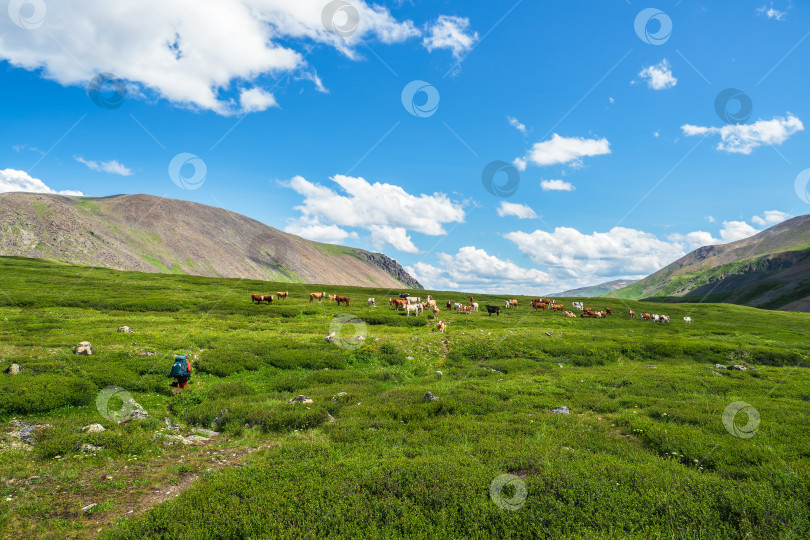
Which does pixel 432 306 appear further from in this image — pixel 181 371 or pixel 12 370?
pixel 12 370

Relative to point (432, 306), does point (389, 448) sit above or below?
below

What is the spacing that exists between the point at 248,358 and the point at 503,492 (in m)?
17.8

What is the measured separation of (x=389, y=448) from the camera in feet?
34.8

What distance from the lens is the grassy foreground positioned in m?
7.06

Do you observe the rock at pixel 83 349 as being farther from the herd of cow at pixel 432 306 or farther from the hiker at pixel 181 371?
the herd of cow at pixel 432 306

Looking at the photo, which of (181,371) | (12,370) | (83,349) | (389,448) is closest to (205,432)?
(181,371)

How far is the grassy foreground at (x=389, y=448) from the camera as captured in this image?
706cm

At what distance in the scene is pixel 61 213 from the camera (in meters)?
170

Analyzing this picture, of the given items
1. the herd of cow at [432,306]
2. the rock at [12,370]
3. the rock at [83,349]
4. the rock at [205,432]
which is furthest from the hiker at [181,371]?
the herd of cow at [432,306]

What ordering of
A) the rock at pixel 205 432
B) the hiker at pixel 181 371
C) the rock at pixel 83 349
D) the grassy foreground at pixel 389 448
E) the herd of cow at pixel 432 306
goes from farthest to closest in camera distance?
1. the herd of cow at pixel 432 306
2. the rock at pixel 83 349
3. the hiker at pixel 181 371
4. the rock at pixel 205 432
5. the grassy foreground at pixel 389 448

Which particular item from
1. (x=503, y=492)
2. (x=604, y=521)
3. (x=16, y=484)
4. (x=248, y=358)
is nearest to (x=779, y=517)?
(x=604, y=521)

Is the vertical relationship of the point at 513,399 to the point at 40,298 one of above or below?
below

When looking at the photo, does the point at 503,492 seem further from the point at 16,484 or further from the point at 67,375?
the point at 67,375

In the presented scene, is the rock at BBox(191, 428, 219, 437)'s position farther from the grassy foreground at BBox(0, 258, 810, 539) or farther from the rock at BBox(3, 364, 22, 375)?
the rock at BBox(3, 364, 22, 375)
